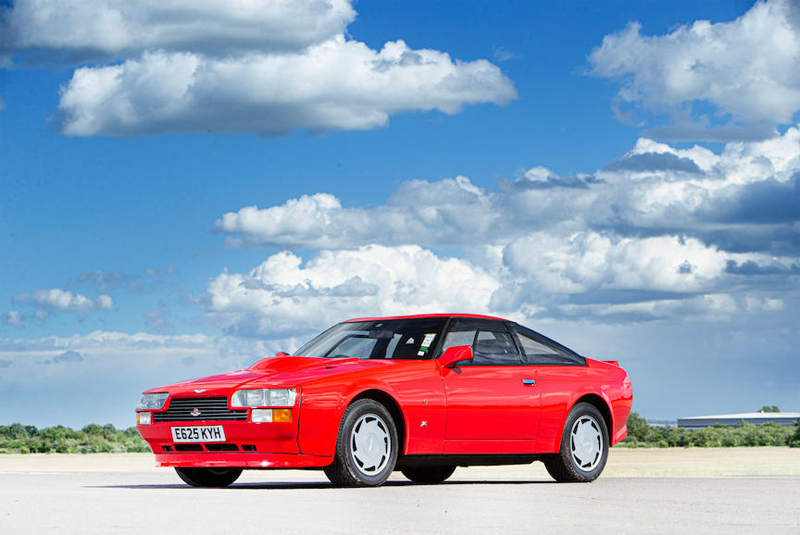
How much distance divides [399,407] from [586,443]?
271 cm

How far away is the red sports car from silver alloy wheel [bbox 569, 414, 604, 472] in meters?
0.01

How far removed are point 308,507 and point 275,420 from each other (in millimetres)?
1991

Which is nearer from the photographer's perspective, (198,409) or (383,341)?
(198,409)

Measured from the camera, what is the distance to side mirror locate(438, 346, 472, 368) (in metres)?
12.3

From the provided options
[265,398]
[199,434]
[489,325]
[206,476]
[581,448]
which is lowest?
[206,476]

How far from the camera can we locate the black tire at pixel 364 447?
454 inches

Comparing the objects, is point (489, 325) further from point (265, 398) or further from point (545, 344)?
point (265, 398)

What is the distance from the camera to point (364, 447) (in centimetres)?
1175

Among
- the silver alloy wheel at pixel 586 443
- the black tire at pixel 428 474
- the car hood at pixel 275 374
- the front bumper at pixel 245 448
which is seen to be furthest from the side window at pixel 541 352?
the front bumper at pixel 245 448

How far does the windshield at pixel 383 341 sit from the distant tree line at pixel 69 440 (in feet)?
87.6

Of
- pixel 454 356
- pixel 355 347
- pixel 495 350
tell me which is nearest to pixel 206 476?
pixel 355 347

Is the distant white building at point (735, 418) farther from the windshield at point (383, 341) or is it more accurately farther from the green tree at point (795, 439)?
the windshield at point (383, 341)

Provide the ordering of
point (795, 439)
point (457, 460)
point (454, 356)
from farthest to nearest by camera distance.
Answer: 1. point (795, 439)
2. point (457, 460)
3. point (454, 356)

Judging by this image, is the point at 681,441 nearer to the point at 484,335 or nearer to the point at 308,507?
the point at 484,335
